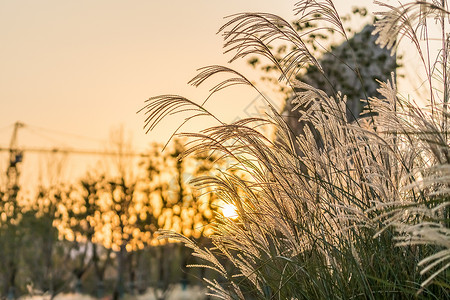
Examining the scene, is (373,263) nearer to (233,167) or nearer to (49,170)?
(233,167)

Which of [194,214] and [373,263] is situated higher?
[194,214]

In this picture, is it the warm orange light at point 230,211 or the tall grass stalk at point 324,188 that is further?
the warm orange light at point 230,211

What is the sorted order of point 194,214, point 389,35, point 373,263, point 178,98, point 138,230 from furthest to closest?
point 138,230 < point 194,214 < point 178,98 < point 373,263 < point 389,35

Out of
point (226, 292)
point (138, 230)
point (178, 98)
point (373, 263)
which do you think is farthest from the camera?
point (138, 230)

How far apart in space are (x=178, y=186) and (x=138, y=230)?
5.86ft

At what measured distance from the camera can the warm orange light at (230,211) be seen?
2.76 metres

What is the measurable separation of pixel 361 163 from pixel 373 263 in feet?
1.39

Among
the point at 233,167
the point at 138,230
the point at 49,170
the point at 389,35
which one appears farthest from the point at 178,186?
the point at 389,35

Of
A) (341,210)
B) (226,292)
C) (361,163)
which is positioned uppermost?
(361,163)

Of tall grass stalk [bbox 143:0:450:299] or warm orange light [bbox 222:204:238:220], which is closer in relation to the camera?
tall grass stalk [bbox 143:0:450:299]

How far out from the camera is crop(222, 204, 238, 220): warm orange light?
9.05ft

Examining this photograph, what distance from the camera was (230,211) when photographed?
9.38 ft

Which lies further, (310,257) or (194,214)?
(194,214)

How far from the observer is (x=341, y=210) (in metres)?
2.54
